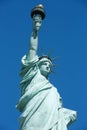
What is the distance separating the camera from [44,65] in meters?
24.7

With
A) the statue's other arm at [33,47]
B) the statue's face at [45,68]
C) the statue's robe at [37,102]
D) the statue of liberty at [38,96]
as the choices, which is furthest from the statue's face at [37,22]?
the statue's face at [45,68]

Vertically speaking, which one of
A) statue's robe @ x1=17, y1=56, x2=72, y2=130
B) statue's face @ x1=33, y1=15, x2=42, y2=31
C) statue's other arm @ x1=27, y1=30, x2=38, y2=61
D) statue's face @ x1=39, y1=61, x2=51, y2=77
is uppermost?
statue's face @ x1=33, y1=15, x2=42, y2=31

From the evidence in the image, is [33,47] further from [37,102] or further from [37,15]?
[37,102]

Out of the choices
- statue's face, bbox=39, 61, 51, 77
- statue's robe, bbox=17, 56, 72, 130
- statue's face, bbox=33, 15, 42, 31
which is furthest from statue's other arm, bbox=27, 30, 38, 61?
statue's face, bbox=39, 61, 51, 77

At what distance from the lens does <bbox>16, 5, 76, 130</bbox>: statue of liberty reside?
23016 millimetres

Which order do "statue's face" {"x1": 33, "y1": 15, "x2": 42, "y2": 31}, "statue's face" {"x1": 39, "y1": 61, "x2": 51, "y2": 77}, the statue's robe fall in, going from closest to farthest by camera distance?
the statue's robe
"statue's face" {"x1": 33, "y1": 15, "x2": 42, "y2": 31}
"statue's face" {"x1": 39, "y1": 61, "x2": 51, "y2": 77}

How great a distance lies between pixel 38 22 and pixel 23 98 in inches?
90.8

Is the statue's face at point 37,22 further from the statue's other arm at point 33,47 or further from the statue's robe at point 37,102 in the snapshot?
the statue's robe at point 37,102

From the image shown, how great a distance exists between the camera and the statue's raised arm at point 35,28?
24.3m

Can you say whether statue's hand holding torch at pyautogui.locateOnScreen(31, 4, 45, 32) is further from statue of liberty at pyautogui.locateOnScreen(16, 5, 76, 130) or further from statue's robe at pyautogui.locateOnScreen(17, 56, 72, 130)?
statue's robe at pyautogui.locateOnScreen(17, 56, 72, 130)

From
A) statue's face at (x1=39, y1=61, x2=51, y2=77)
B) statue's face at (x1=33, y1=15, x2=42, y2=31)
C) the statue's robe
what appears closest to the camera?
the statue's robe

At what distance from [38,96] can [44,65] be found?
137cm

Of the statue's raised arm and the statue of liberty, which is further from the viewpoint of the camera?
the statue's raised arm

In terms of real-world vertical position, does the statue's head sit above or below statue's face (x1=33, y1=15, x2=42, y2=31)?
below
